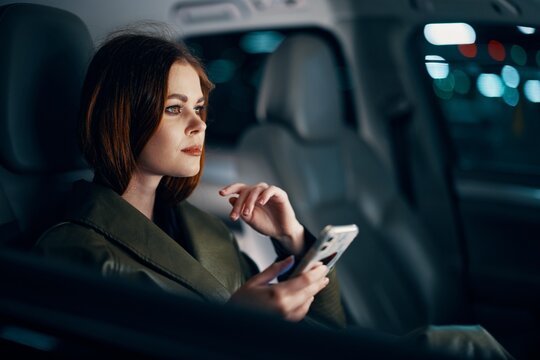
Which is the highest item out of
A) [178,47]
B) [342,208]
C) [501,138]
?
[178,47]

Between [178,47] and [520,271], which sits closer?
[178,47]

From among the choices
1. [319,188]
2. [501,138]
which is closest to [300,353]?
[319,188]

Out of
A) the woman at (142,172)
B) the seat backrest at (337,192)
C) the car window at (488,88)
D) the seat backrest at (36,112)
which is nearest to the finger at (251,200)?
the woman at (142,172)

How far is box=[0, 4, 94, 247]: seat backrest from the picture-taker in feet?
3.94

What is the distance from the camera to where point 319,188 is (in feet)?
6.93

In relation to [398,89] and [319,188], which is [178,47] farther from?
[398,89]

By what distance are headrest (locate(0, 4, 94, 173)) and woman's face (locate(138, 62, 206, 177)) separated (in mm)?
156

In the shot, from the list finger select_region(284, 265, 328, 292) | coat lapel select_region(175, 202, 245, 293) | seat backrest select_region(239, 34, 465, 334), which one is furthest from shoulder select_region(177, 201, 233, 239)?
seat backrest select_region(239, 34, 465, 334)

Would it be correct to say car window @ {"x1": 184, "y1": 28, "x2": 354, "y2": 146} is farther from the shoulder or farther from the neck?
the neck

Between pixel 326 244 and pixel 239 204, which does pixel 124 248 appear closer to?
pixel 239 204

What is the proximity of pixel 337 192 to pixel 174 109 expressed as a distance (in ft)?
3.45

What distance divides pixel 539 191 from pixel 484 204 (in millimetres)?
169

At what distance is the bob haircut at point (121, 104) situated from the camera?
3.79ft

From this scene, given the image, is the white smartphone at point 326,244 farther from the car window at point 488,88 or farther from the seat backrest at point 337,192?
the car window at point 488,88
